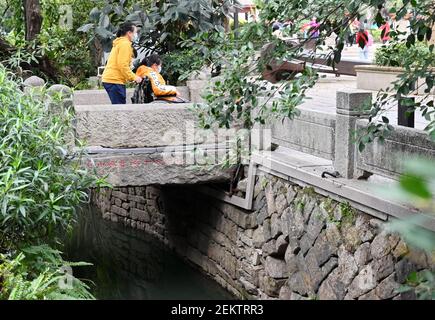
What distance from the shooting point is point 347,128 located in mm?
7367

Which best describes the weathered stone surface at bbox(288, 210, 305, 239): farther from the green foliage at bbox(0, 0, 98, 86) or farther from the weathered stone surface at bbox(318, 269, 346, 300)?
the green foliage at bbox(0, 0, 98, 86)

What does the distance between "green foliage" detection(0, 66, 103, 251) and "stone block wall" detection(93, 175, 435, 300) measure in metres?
2.46

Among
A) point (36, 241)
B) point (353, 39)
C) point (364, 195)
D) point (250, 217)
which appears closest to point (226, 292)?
point (250, 217)

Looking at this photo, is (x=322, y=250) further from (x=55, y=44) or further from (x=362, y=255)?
(x=55, y=44)

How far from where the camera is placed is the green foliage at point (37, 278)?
4773 mm

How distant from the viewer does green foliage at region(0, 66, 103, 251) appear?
230 inches

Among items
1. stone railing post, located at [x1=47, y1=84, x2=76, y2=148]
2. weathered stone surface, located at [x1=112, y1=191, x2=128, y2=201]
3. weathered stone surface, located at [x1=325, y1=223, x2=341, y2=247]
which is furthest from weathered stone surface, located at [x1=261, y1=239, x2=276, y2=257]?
weathered stone surface, located at [x1=112, y1=191, x2=128, y2=201]

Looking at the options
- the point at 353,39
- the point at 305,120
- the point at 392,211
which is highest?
the point at 353,39

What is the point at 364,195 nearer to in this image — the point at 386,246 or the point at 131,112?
Result: the point at 386,246

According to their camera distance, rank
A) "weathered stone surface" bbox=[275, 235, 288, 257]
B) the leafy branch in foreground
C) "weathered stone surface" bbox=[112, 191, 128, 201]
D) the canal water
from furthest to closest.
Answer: "weathered stone surface" bbox=[112, 191, 128, 201] < the canal water < "weathered stone surface" bbox=[275, 235, 288, 257] < the leafy branch in foreground

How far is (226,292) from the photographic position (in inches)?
410

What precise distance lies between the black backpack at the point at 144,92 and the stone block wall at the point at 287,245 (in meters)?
1.65

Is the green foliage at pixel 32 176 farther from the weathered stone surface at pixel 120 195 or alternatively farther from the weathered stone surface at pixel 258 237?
the weathered stone surface at pixel 120 195

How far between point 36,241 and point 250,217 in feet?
13.3
